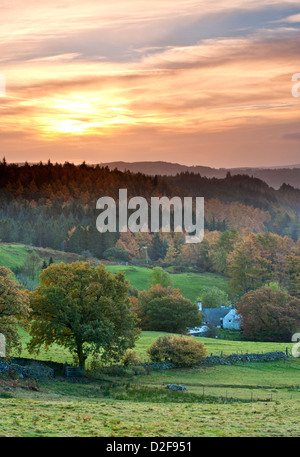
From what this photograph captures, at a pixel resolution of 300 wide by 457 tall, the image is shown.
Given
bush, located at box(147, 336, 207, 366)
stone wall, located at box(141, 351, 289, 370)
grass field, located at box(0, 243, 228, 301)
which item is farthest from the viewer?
grass field, located at box(0, 243, 228, 301)

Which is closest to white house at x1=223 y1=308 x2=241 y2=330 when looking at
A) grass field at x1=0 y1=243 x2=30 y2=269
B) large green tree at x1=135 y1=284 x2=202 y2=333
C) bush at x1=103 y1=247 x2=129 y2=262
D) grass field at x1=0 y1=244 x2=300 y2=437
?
large green tree at x1=135 y1=284 x2=202 y2=333

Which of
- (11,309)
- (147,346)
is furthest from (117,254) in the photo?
(11,309)

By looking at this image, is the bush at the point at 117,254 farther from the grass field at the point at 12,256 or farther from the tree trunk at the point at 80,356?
the tree trunk at the point at 80,356

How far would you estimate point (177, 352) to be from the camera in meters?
53.4

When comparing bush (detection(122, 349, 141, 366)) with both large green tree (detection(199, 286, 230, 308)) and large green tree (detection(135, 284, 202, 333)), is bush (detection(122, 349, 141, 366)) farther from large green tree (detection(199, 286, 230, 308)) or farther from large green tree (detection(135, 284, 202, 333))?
large green tree (detection(199, 286, 230, 308))

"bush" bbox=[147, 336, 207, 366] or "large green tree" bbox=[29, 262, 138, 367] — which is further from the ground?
"large green tree" bbox=[29, 262, 138, 367]

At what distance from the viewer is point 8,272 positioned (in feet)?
134

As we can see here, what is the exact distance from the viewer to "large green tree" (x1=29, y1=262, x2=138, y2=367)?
44.0m

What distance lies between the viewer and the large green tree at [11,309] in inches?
1483

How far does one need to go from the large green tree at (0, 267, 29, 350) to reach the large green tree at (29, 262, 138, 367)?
5214mm

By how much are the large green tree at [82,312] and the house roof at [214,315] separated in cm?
4911

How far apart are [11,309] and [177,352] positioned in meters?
20.1

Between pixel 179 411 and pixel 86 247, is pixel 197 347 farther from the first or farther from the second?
pixel 86 247
